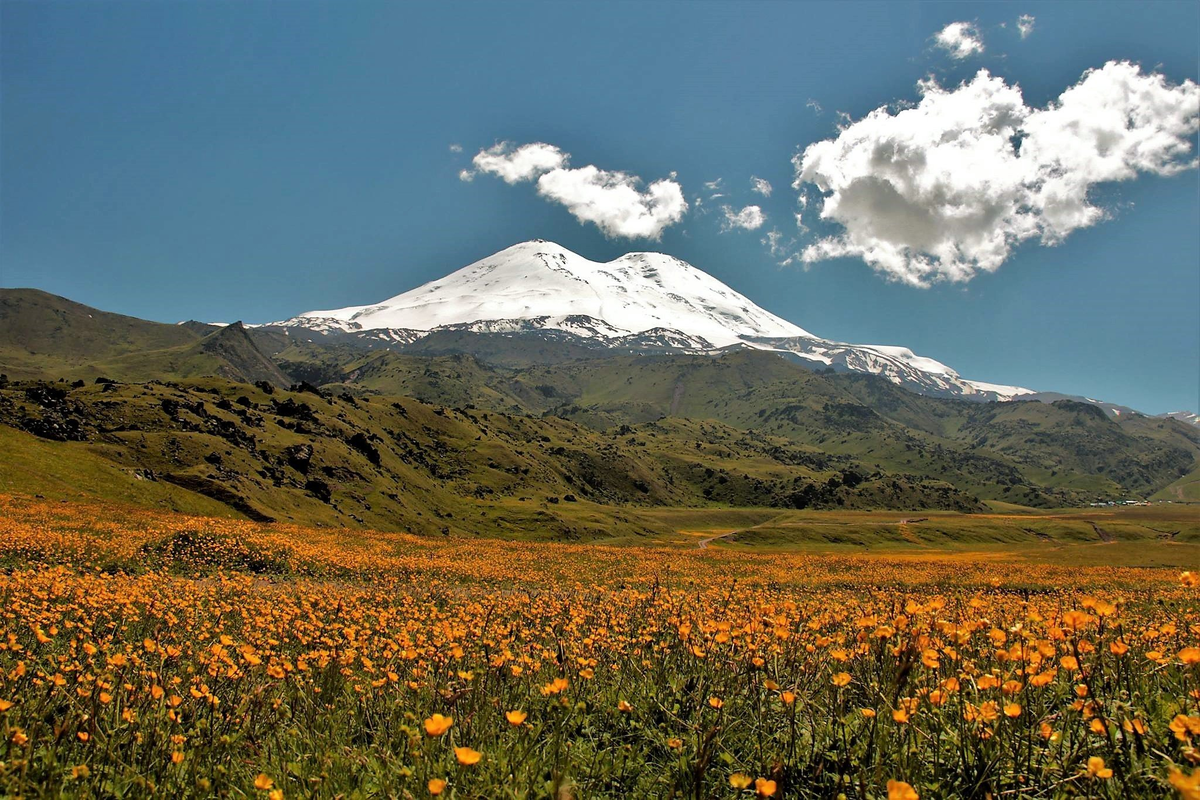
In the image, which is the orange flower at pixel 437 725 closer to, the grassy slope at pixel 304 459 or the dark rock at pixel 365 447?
the grassy slope at pixel 304 459

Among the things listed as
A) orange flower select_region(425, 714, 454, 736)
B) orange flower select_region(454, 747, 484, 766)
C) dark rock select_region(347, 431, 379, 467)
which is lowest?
dark rock select_region(347, 431, 379, 467)

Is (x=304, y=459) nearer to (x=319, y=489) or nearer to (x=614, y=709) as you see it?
(x=319, y=489)

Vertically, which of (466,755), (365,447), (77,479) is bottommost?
(77,479)

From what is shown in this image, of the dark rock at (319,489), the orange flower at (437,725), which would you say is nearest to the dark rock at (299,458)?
the dark rock at (319,489)

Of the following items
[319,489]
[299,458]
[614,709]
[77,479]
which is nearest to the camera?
[614,709]

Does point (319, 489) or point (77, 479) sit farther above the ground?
point (77, 479)

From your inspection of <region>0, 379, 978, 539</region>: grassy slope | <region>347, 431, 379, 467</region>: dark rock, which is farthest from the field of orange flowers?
<region>347, 431, 379, 467</region>: dark rock

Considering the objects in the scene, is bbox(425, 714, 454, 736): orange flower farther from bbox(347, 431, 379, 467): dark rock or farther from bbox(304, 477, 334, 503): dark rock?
bbox(347, 431, 379, 467): dark rock

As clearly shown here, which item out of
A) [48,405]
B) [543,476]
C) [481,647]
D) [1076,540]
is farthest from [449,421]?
[481,647]

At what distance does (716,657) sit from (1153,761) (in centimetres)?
380

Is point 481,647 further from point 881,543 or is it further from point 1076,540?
point 1076,540

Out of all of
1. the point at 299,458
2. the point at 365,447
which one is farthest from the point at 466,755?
the point at 365,447

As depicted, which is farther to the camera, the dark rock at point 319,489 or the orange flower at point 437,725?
the dark rock at point 319,489

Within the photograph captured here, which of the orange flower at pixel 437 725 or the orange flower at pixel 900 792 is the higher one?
the orange flower at pixel 900 792
